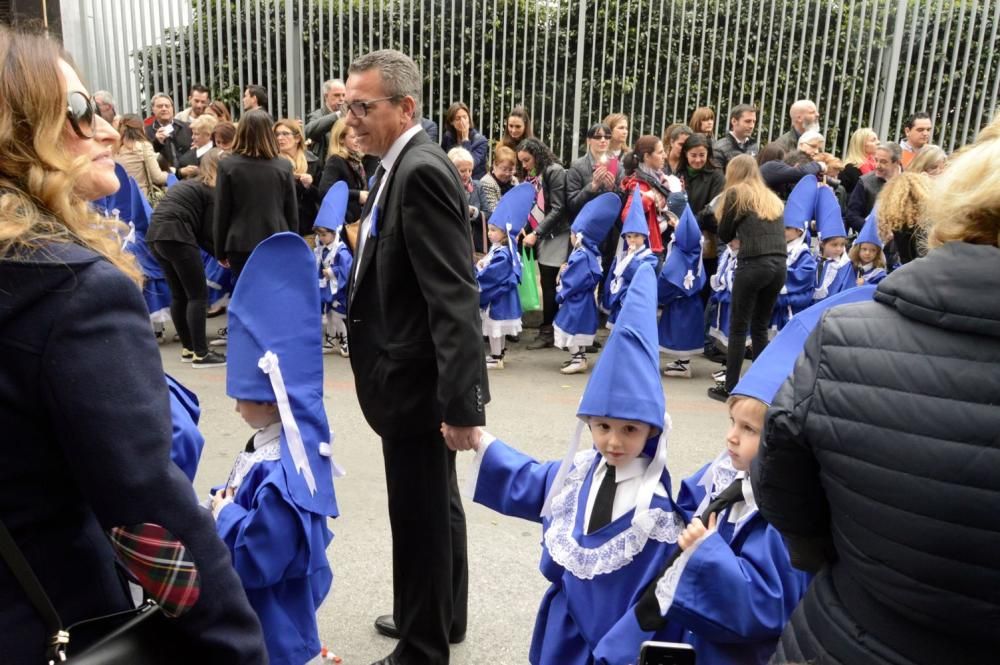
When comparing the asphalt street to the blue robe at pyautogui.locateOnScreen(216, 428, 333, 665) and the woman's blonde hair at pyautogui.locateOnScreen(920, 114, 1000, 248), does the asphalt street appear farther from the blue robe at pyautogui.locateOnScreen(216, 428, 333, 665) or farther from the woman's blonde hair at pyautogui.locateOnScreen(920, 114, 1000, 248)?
the woman's blonde hair at pyautogui.locateOnScreen(920, 114, 1000, 248)

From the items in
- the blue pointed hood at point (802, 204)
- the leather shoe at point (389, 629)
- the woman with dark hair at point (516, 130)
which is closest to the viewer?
the leather shoe at point (389, 629)

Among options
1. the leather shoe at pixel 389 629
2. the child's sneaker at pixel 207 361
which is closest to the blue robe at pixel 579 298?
the child's sneaker at pixel 207 361

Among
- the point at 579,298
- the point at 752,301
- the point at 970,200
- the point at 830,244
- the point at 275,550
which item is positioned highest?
the point at 970,200

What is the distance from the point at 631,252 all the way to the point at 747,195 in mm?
1252

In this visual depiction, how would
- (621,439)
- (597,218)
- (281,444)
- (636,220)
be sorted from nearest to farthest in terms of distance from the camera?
1. (621,439)
2. (281,444)
3. (636,220)
4. (597,218)

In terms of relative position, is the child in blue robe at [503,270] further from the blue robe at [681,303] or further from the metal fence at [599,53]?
the metal fence at [599,53]

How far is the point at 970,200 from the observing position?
1403 millimetres

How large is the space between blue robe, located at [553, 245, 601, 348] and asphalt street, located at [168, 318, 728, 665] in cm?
35

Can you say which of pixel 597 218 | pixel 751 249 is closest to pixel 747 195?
pixel 751 249

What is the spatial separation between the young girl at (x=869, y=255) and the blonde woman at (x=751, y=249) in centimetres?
88

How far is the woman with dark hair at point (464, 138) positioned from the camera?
895 centimetres

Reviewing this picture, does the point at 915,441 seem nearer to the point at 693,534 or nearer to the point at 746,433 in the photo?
the point at 693,534

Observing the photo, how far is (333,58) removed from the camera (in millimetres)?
10852

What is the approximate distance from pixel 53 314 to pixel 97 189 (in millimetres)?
515
